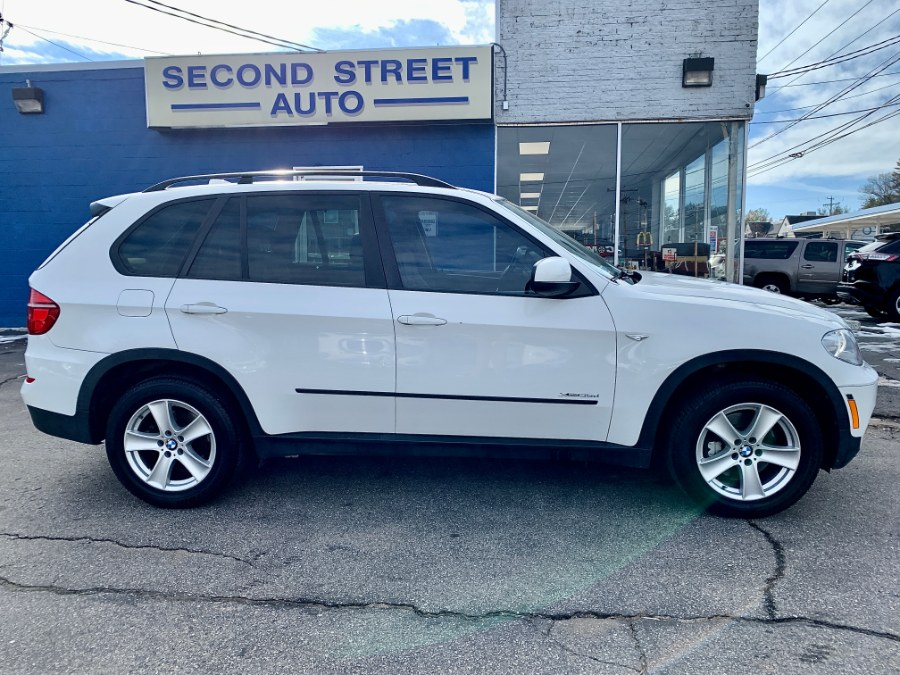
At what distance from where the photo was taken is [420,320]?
134 inches

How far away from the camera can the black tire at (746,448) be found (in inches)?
133

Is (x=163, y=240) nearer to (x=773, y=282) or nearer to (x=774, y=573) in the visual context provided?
(x=774, y=573)

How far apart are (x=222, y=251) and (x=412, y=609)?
2.24 meters

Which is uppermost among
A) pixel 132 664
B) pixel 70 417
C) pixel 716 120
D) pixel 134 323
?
pixel 716 120

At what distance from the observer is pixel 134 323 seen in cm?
356

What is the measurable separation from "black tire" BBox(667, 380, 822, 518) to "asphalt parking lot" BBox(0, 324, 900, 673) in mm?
148

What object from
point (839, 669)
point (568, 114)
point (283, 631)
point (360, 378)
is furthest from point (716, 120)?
point (283, 631)

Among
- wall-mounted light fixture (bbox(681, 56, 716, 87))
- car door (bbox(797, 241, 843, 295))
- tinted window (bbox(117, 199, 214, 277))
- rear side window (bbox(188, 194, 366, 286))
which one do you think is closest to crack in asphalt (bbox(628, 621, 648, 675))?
rear side window (bbox(188, 194, 366, 286))

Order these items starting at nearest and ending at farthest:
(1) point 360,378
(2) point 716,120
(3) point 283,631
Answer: (3) point 283,631
(1) point 360,378
(2) point 716,120

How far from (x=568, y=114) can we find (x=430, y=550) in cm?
832

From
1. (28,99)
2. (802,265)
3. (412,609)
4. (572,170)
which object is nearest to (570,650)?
(412,609)

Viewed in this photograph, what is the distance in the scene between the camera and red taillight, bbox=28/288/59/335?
3.63 metres

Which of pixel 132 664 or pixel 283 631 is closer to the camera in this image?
pixel 132 664

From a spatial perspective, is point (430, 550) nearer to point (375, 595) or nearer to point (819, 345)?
point (375, 595)
